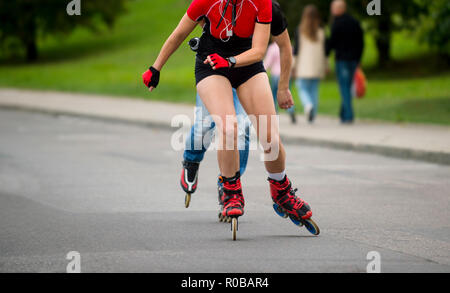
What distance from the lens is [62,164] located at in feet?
35.2

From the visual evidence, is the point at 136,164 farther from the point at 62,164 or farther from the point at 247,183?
the point at 247,183

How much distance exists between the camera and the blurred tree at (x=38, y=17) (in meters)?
58.1

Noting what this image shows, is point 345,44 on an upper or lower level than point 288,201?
upper

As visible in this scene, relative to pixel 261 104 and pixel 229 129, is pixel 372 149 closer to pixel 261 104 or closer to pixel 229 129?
pixel 261 104

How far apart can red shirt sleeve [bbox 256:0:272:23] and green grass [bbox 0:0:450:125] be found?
992cm

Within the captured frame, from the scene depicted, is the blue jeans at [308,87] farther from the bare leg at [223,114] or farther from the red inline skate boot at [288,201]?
the bare leg at [223,114]

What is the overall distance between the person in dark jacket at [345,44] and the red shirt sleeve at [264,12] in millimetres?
9001

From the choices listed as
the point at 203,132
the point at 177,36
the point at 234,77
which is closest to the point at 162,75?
the point at 203,132

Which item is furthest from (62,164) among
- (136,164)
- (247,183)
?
(247,183)

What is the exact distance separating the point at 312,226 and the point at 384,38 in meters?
30.8

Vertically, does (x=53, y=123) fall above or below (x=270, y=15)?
above

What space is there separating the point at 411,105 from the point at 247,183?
10319 millimetres


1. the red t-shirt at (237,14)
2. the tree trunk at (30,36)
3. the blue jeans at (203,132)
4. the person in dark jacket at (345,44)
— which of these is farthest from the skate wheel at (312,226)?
the tree trunk at (30,36)

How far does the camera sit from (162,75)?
133 ft
